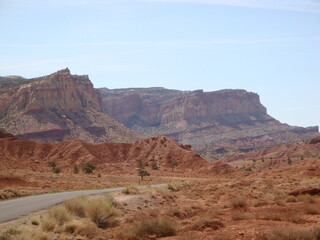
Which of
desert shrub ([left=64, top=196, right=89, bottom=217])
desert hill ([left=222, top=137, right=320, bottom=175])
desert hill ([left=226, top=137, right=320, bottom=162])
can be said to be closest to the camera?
desert shrub ([left=64, top=196, right=89, bottom=217])

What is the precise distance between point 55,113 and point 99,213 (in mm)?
110471

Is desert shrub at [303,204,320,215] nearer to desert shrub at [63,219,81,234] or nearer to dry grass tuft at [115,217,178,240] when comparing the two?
dry grass tuft at [115,217,178,240]

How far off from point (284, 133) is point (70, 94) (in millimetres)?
105464

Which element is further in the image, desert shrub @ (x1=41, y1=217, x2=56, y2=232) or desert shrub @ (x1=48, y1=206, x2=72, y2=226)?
desert shrub @ (x1=48, y1=206, x2=72, y2=226)

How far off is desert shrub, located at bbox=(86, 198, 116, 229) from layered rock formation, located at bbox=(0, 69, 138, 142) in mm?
94903

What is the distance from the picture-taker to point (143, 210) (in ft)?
69.2

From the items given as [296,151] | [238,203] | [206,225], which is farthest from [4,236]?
[296,151]

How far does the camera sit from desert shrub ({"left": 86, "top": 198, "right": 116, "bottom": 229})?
55.3 feet

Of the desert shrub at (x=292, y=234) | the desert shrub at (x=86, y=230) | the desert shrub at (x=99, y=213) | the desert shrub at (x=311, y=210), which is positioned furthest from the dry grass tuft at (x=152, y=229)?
the desert shrub at (x=311, y=210)

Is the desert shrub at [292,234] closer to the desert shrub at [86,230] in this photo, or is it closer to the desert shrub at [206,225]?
the desert shrub at [206,225]

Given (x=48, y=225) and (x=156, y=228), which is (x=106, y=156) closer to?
(x=48, y=225)

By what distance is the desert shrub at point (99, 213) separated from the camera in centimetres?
1685

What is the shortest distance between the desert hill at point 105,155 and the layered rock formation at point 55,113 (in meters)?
26.4

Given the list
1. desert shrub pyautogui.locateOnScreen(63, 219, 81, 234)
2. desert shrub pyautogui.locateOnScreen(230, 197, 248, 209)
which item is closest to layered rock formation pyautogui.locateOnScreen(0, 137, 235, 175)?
desert shrub pyautogui.locateOnScreen(230, 197, 248, 209)
